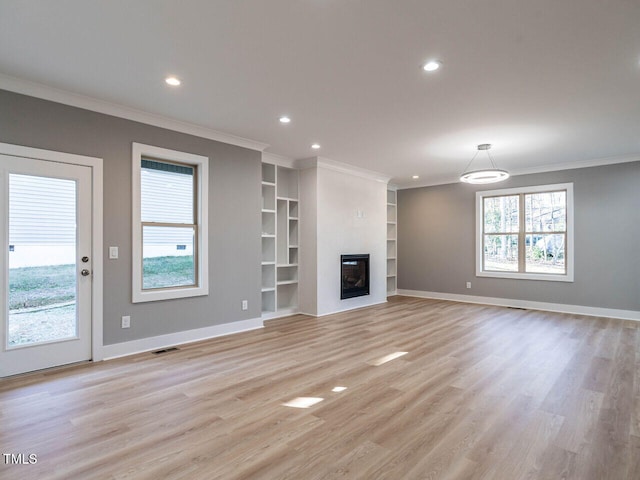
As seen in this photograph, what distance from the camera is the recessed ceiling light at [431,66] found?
2.80 metres

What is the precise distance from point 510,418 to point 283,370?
6.46 feet

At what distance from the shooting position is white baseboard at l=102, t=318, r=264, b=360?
3.77m

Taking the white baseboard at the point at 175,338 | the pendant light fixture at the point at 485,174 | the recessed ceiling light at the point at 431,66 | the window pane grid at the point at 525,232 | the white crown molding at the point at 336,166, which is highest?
the recessed ceiling light at the point at 431,66

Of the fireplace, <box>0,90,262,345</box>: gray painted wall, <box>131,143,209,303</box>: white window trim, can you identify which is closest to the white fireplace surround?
the fireplace

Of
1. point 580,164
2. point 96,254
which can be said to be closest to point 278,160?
point 96,254

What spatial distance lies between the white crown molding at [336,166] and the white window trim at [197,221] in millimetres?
1995

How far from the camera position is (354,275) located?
6.80m

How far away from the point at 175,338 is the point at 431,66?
4.04 meters

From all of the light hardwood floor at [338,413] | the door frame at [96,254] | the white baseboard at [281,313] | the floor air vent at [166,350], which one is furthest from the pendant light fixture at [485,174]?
the door frame at [96,254]

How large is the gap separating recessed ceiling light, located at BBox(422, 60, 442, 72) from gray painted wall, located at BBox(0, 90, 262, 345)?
2.93 m

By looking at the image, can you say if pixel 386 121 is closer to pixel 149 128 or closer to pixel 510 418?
pixel 149 128

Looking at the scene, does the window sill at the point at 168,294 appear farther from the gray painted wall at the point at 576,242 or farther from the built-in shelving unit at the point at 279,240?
the gray painted wall at the point at 576,242

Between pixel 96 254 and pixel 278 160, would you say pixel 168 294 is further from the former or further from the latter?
pixel 278 160

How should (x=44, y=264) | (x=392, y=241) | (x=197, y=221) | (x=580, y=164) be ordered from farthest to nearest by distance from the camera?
(x=392, y=241) → (x=580, y=164) → (x=197, y=221) → (x=44, y=264)
